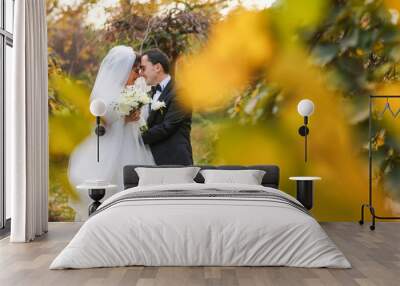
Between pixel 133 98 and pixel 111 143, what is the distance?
66 cm

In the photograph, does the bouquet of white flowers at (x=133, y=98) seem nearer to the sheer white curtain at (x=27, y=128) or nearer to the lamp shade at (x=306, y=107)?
the sheer white curtain at (x=27, y=128)

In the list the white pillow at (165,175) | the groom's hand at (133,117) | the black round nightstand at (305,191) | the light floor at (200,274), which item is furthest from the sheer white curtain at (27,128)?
the black round nightstand at (305,191)

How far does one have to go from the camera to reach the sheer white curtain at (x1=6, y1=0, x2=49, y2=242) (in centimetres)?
610

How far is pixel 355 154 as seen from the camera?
298 inches

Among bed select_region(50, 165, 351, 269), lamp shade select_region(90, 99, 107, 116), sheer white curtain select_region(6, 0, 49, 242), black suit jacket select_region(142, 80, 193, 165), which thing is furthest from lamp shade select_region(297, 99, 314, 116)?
sheer white curtain select_region(6, 0, 49, 242)

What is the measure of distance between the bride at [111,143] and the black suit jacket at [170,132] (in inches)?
4.8

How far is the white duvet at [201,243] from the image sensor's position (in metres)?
4.72

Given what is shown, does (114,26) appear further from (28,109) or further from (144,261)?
(144,261)

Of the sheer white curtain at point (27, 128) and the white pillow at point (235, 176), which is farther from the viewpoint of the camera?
the white pillow at point (235, 176)

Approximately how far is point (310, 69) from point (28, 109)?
3.58 metres

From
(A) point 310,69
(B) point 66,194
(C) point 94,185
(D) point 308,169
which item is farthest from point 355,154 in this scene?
Answer: (B) point 66,194

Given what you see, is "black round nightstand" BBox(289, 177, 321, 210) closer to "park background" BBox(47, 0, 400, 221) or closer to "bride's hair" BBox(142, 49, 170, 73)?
"park background" BBox(47, 0, 400, 221)

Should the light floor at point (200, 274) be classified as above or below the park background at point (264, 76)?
below

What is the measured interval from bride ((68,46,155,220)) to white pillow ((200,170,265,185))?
0.97 metres
